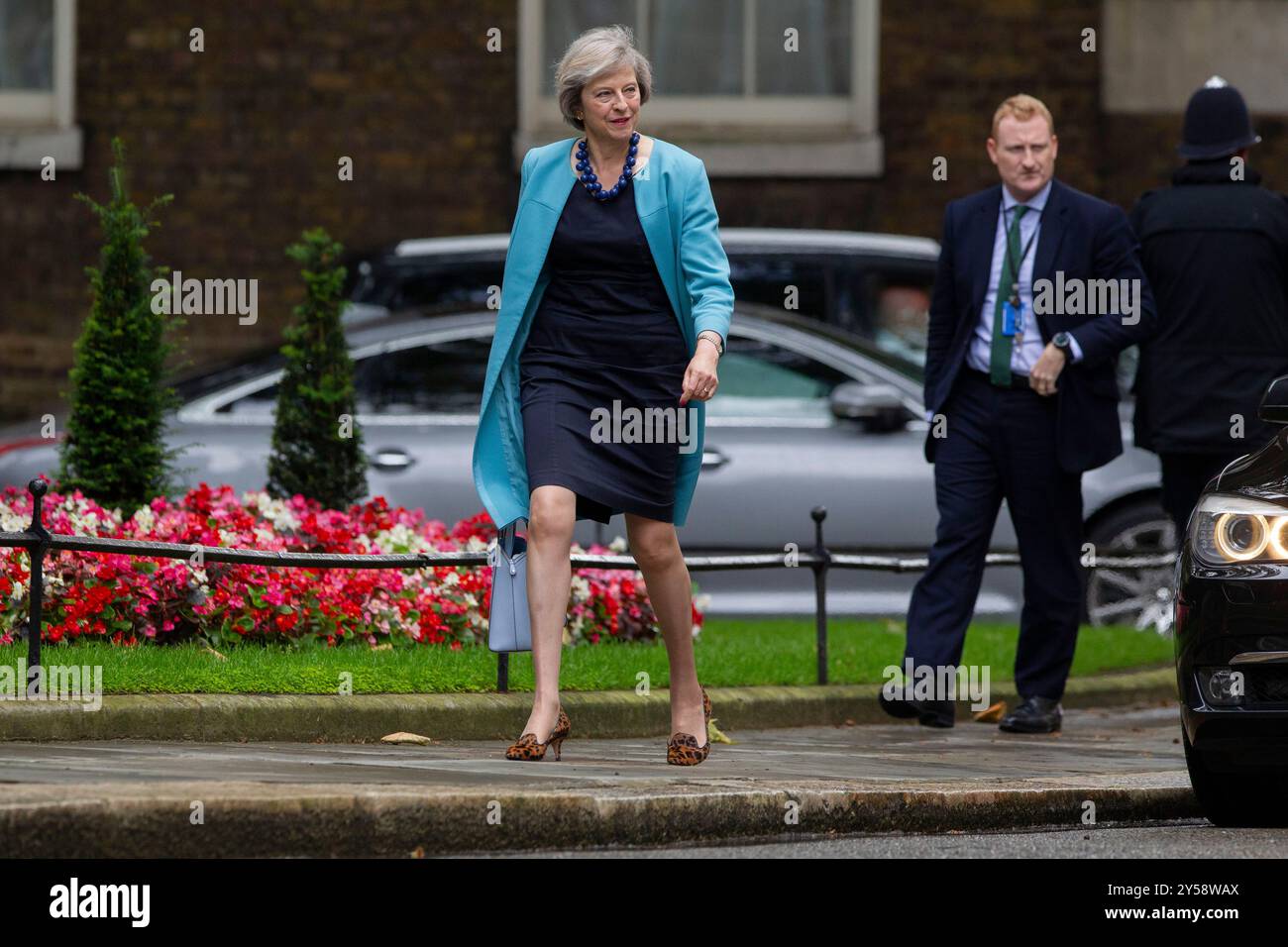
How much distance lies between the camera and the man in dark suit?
26.2ft

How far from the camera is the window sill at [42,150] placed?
1523 centimetres

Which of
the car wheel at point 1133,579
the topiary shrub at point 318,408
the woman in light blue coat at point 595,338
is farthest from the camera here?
the car wheel at point 1133,579

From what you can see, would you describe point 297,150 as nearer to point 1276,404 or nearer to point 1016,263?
point 1016,263

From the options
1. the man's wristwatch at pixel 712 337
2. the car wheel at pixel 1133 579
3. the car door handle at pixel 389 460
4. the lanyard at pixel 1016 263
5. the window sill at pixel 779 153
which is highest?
the window sill at pixel 779 153

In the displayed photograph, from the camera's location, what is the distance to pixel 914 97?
1545 centimetres

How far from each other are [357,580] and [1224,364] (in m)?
3.08

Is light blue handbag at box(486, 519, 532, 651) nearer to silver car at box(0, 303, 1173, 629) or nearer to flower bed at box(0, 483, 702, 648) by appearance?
flower bed at box(0, 483, 702, 648)

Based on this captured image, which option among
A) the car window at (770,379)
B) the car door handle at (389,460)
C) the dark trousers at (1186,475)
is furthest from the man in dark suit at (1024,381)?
the car door handle at (389,460)

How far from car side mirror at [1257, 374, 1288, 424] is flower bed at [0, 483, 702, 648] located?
2856 mm

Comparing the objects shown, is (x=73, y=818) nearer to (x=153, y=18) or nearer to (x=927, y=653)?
(x=927, y=653)

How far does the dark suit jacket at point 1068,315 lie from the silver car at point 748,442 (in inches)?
75.8

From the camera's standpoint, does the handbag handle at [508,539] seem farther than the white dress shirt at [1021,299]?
No

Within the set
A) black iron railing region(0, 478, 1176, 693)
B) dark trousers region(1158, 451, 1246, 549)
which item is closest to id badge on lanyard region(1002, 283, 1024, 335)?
dark trousers region(1158, 451, 1246, 549)

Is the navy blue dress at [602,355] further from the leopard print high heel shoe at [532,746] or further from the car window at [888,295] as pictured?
the car window at [888,295]
